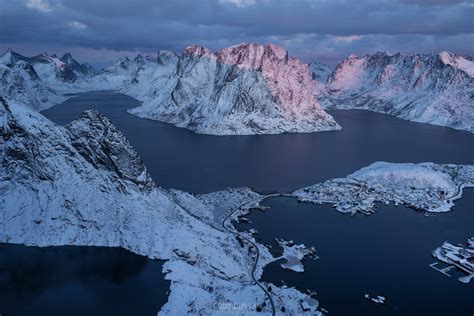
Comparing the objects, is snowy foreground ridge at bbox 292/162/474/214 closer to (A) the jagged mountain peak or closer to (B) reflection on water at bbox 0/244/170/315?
(A) the jagged mountain peak

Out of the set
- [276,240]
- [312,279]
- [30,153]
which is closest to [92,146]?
[30,153]

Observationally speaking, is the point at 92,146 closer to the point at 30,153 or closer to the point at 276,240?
the point at 30,153

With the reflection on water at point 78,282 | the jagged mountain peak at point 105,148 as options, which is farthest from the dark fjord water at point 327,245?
the jagged mountain peak at point 105,148

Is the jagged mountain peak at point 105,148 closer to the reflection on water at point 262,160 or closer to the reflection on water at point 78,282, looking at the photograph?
the reflection on water at point 78,282

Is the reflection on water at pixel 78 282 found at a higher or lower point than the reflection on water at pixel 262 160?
higher

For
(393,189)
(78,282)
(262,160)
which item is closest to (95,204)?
Result: (78,282)
